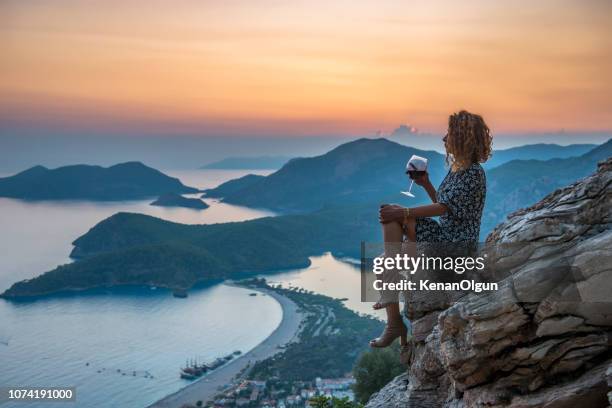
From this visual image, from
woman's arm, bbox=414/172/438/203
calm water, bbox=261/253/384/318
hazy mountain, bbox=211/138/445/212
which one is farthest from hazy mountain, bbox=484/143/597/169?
woman's arm, bbox=414/172/438/203

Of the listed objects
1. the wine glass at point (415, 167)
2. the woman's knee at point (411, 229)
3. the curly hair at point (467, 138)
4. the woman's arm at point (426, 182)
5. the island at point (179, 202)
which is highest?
the island at point (179, 202)

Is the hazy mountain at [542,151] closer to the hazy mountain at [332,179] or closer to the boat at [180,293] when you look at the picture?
the hazy mountain at [332,179]

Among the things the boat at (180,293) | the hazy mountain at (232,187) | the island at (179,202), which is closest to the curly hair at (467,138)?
the boat at (180,293)

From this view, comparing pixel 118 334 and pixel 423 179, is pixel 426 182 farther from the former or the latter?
pixel 118 334

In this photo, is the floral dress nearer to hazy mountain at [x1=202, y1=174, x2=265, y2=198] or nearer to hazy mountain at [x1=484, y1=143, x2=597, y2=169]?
hazy mountain at [x1=484, y1=143, x2=597, y2=169]

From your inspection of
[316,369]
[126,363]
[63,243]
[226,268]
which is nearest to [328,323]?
[316,369]

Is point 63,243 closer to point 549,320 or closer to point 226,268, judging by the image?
point 226,268

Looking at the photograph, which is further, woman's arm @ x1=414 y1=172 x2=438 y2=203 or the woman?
woman's arm @ x1=414 y1=172 x2=438 y2=203
